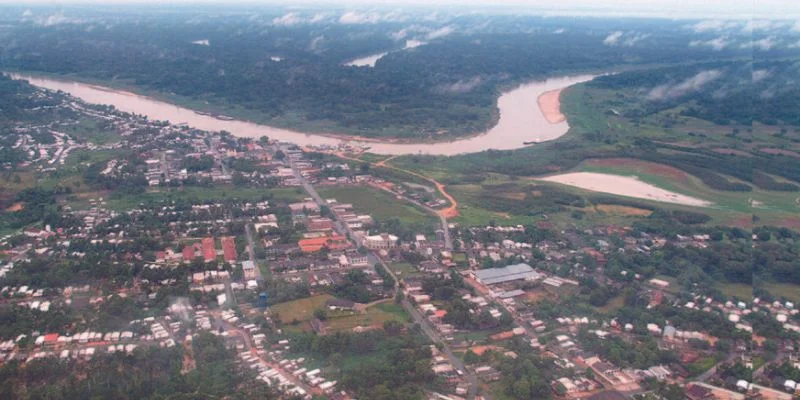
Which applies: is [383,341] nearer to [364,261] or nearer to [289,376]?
[289,376]

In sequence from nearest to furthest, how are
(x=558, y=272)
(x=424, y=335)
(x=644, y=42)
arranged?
(x=424, y=335)
(x=558, y=272)
(x=644, y=42)

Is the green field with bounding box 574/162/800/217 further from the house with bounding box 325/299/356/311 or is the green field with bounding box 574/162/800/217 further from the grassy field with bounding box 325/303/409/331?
the house with bounding box 325/299/356/311

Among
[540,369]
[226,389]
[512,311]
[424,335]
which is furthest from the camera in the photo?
[512,311]

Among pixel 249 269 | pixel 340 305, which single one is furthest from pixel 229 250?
pixel 340 305

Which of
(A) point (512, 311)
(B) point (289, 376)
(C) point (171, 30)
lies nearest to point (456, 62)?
(C) point (171, 30)

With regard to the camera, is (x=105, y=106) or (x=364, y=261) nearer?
(x=364, y=261)
